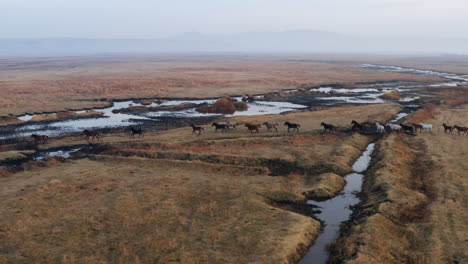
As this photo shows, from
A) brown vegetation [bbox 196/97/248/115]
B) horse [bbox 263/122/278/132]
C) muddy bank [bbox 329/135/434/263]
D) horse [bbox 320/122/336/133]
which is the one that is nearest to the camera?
muddy bank [bbox 329/135/434/263]

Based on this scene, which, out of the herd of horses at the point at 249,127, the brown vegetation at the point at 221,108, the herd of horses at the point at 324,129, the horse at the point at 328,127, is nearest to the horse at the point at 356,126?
the herd of horses at the point at 324,129

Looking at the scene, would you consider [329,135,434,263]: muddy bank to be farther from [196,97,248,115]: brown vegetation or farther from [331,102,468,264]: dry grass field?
[196,97,248,115]: brown vegetation

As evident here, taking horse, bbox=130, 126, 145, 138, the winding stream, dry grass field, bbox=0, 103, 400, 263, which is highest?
horse, bbox=130, 126, 145, 138

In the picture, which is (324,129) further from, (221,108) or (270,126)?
(221,108)

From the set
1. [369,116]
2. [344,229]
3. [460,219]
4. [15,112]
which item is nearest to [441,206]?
[460,219]

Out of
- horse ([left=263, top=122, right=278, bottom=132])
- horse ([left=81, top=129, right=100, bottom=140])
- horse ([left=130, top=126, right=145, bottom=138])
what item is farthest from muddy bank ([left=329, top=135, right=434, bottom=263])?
horse ([left=81, top=129, right=100, bottom=140])

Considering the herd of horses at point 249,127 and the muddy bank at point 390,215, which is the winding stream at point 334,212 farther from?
the herd of horses at point 249,127

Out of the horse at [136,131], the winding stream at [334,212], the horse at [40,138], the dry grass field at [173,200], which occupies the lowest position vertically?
the winding stream at [334,212]

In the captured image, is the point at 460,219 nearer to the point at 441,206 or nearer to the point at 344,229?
the point at 441,206

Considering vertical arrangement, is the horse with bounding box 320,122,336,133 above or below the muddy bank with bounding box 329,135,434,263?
above
